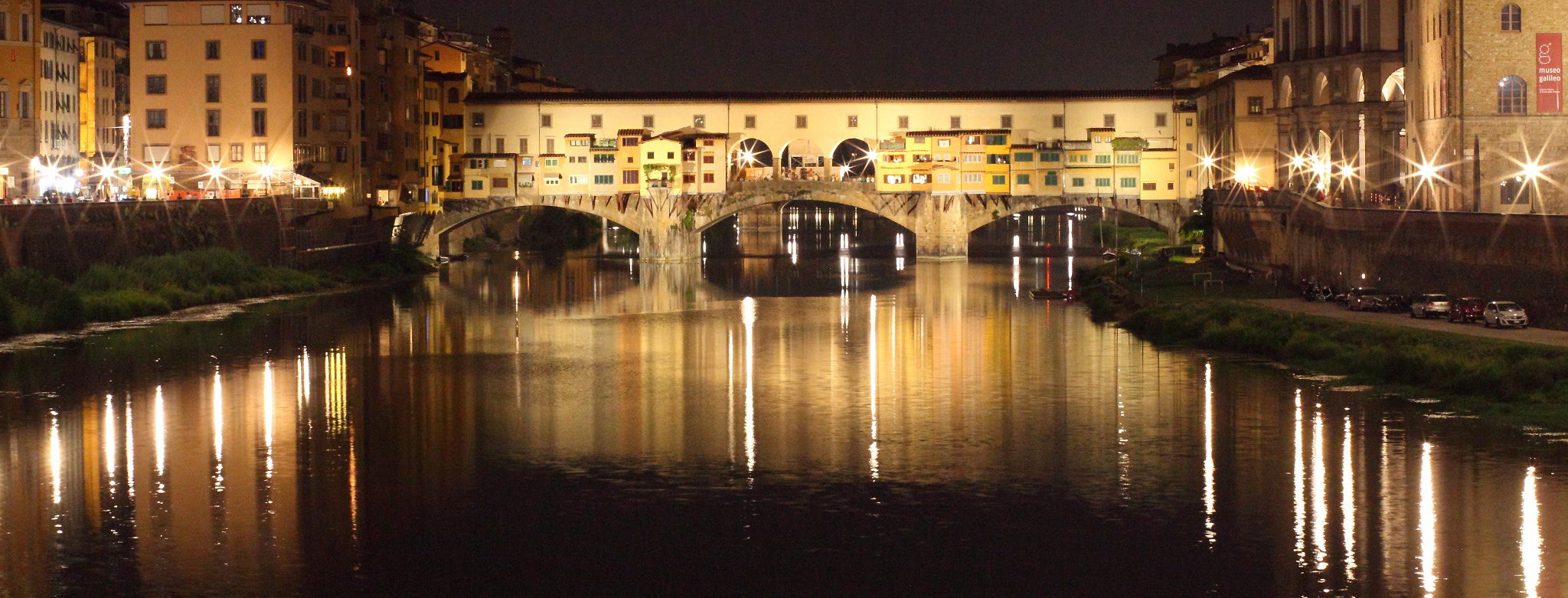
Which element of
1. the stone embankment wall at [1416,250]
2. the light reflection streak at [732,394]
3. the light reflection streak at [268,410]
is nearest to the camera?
the light reflection streak at [268,410]

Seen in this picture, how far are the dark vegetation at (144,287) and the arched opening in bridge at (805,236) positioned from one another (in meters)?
23.2

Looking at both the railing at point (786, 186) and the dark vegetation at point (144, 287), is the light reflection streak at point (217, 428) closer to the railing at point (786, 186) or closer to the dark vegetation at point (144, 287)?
the dark vegetation at point (144, 287)

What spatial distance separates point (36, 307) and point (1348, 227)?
2528 cm

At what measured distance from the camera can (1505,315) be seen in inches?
1011

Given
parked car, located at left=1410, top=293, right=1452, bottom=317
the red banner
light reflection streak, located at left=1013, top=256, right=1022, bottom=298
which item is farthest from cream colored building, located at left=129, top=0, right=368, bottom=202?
the red banner

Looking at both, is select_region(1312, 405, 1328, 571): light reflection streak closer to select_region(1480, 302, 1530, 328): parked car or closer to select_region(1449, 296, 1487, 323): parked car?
select_region(1480, 302, 1530, 328): parked car

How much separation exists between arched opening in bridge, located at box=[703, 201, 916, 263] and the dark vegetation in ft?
76.2

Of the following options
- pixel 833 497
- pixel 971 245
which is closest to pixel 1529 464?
pixel 833 497

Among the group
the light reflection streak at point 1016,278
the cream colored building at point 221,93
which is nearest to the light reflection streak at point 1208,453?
the light reflection streak at point 1016,278

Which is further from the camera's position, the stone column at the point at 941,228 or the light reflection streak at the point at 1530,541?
the stone column at the point at 941,228

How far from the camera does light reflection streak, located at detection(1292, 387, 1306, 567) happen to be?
1495 cm

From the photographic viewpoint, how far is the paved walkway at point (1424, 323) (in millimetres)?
24469

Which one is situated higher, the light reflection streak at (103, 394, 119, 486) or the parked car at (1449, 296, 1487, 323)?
the parked car at (1449, 296, 1487, 323)

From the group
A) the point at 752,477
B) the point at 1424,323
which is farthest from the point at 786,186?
the point at 752,477
